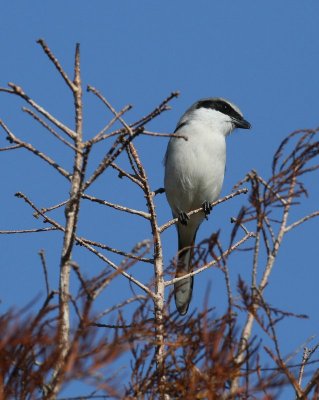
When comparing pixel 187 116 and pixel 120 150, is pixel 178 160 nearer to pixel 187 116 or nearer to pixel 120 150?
pixel 187 116

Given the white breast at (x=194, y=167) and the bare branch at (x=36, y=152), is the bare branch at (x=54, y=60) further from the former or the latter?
the white breast at (x=194, y=167)

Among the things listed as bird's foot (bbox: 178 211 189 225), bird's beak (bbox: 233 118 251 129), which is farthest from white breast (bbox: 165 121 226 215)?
bird's beak (bbox: 233 118 251 129)

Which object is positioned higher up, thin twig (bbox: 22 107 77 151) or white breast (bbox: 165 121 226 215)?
white breast (bbox: 165 121 226 215)

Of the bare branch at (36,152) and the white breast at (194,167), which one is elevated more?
the white breast at (194,167)

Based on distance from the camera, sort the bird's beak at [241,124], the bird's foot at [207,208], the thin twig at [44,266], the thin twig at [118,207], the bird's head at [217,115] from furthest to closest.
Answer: the bird's beak at [241,124] → the bird's head at [217,115] → the bird's foot at [207,208] → the thin twig at [118,207] → the thin twig at [44,266]

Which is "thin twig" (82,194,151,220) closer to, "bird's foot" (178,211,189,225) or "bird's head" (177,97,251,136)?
"bird's foot" (178,211,189,225)

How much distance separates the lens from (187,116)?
7.91 meters

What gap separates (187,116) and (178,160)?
819mm

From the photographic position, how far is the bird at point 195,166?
725 cm

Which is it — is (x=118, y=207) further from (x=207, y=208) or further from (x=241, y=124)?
(x=241, y=124)

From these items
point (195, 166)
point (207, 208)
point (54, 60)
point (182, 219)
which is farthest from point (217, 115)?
point (54, 60)

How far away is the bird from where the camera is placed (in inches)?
286

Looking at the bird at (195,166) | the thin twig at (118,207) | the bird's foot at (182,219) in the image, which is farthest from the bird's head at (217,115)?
the thin twig at (118,207)

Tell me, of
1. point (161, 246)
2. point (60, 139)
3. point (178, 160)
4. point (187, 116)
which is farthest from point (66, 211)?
point (187, 116)
